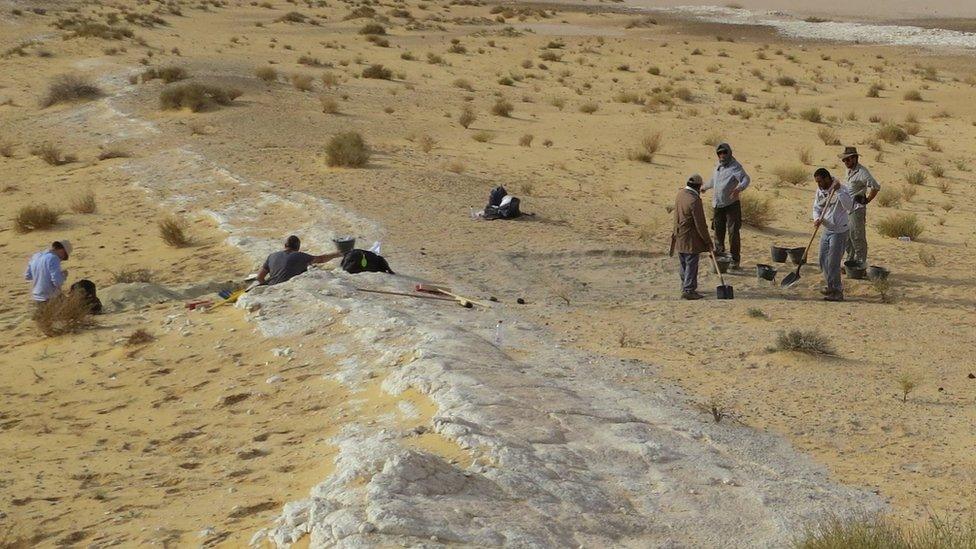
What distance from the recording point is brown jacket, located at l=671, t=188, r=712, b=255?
1108cm

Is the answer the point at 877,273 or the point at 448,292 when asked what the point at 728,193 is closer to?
the point at 877,273

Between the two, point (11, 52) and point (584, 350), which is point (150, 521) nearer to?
point (584, 350)

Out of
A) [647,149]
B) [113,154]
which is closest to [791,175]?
[647,149]

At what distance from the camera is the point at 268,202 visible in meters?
15.5

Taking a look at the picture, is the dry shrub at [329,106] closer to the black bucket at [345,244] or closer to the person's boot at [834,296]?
the black bucket at [345,244]

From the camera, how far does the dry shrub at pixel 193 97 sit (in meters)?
23.4

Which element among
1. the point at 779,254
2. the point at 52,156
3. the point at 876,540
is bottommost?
the point at 52,156

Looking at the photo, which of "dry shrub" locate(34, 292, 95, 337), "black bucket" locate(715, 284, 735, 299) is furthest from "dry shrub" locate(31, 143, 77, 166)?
"black bucket" locate(715, 284, 735, 299)

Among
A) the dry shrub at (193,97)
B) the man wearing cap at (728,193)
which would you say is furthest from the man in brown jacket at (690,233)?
the dry shrub at (193,97)

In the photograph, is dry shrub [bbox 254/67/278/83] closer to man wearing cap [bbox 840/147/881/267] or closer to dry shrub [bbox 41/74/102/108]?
dry shrub [bbox 41/74/102/108]

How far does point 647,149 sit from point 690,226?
10149mm

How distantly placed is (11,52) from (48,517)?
30383mm

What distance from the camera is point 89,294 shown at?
1124 centimetres

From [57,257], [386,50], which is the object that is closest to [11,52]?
[386,50]
